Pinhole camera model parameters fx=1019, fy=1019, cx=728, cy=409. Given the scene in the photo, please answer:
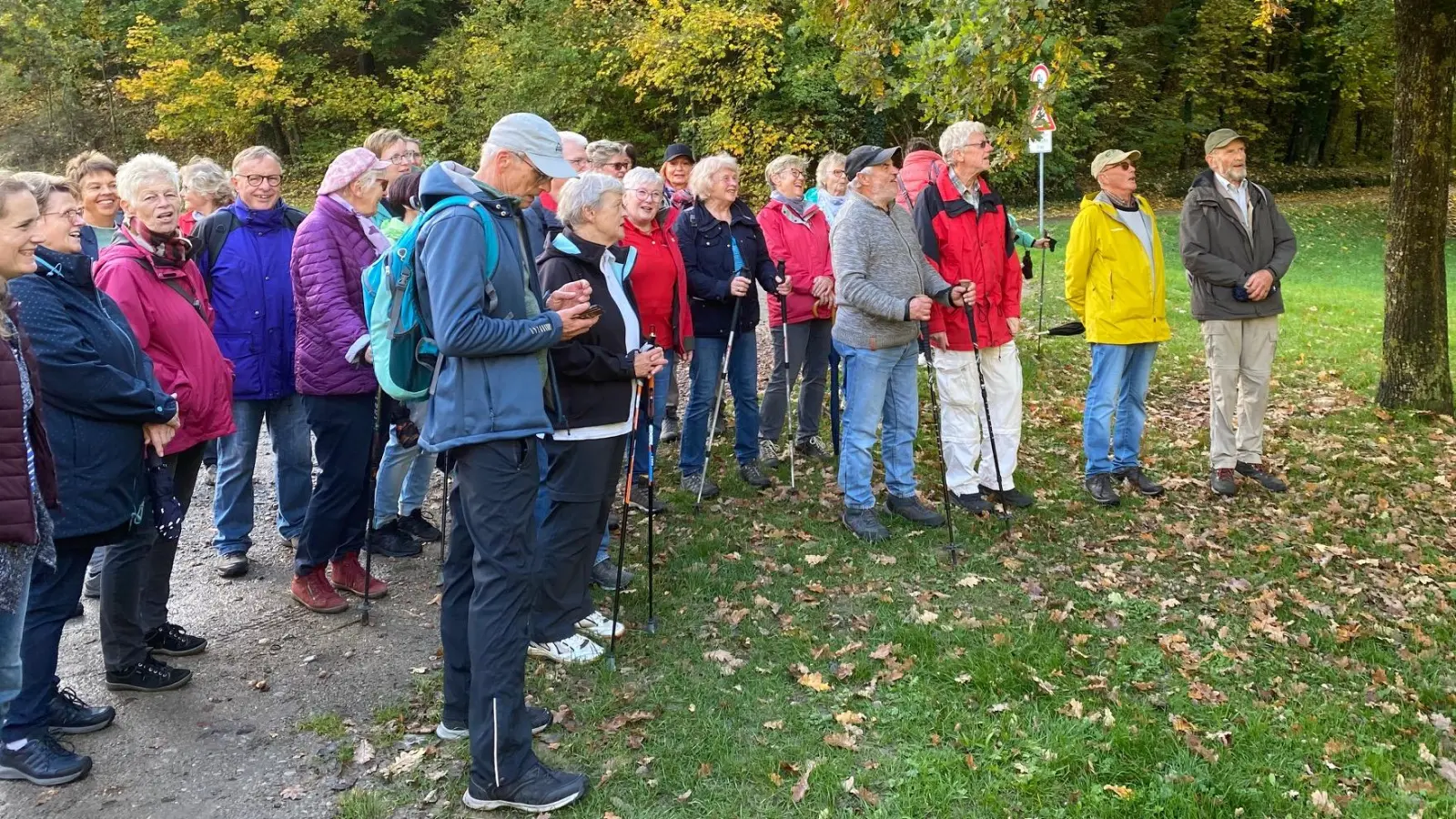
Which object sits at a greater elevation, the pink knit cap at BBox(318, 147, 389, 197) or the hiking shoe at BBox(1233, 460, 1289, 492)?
the pink knit cap at BBox(318, 147, 389, 197)

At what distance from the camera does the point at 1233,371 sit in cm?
737

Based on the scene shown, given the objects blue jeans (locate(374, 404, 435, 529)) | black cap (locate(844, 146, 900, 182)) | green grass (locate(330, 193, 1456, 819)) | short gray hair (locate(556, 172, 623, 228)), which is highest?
black cap (locate(844, 146, 900, 182))

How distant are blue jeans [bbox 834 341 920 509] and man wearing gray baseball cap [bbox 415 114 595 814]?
303cm

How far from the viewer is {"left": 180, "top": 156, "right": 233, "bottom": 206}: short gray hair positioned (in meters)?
6.03

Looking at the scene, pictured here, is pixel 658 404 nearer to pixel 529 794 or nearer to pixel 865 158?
pixel 865 158

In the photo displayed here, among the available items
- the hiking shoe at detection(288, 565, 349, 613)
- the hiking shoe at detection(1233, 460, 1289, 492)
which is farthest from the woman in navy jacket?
the hiking shoe at detection(1233, 460, 1289, 492)

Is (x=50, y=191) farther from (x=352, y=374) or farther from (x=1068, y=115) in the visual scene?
(x=1068, y=115)

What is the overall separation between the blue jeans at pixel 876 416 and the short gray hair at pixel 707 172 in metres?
1.57

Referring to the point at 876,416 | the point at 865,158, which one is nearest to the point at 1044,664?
the point at 876,416

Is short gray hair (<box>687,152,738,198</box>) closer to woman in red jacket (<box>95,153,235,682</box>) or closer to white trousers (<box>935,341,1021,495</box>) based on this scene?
white trousers (<box>935,341,1021,495</box>)

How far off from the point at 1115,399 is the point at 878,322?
6.98 feet

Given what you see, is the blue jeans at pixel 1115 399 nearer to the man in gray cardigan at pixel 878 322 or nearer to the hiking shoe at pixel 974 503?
the hiking shoe at pixel 974 503

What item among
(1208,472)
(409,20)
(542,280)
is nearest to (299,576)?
(542,280)

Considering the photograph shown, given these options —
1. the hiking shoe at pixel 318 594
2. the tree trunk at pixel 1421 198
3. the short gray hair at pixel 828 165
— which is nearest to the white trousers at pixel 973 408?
the short gray hair at pixel 828 165
